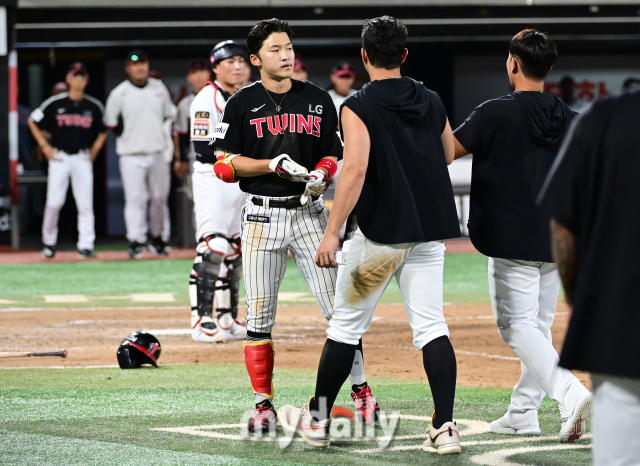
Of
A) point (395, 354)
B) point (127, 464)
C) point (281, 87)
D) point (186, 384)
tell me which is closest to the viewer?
point (127, 464)

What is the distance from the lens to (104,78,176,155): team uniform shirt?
532 inches

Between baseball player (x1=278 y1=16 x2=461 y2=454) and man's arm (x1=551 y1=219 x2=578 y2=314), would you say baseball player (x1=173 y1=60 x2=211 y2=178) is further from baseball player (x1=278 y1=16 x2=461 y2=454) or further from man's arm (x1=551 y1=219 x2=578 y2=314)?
man's arm (x1=551 y1=219 x2=578 y2=314)

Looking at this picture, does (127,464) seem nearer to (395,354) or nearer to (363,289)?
(363,289)

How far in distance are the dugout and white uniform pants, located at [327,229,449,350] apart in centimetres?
1141

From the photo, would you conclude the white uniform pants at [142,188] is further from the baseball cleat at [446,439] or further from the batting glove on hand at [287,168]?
the baseball cleat at [446,439]

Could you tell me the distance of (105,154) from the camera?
17.8 m

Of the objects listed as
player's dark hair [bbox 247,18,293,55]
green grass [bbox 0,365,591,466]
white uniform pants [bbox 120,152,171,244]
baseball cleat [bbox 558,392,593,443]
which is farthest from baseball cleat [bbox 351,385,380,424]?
white uniform pants [bbox 120,152,171,244]

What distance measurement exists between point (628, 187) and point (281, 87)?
8.79 ft

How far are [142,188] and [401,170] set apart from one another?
10112mm

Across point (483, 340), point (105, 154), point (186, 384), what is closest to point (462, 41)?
point (105, 154)

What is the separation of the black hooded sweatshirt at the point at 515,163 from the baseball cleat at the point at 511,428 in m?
0.79

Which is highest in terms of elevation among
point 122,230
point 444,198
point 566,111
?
point 566,111

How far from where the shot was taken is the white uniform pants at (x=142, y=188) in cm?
1355

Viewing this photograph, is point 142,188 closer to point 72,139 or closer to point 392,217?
point 72,139
